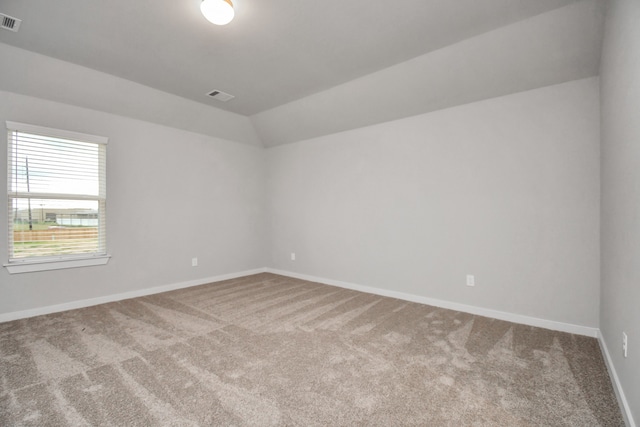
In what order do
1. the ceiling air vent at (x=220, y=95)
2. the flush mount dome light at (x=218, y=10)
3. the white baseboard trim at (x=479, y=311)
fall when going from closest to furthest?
the flush mount dome light at (x=218, y=10)
the white baseboard trim at (x=479, y=311)
the ceiling air vent at (x=220, y=95)

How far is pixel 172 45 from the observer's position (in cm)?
282

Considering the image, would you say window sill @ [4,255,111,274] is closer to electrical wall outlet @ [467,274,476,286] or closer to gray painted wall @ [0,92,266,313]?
gray painted wall @ [0,92,266,313]

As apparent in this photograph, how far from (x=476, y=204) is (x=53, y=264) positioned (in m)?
4.99

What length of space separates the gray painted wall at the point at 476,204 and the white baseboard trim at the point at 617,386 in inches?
21.0

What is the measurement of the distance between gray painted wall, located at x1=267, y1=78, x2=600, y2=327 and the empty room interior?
2 centimetres

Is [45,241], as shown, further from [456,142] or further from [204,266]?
[456,142]

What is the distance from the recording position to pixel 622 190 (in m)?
1.79

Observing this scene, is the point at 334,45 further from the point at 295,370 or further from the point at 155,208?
the point at 155,208

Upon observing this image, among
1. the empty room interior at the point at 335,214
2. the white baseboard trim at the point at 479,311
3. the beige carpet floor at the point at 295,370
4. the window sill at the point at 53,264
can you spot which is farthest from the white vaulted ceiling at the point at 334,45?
the beige carpet floor at the point at 295,370

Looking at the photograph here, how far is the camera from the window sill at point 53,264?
3146 mm

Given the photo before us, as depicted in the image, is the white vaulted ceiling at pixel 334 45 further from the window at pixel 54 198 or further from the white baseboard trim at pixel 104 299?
the white baseboard trim at pixel 104 299

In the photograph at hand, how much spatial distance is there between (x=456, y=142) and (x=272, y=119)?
9.53 ft

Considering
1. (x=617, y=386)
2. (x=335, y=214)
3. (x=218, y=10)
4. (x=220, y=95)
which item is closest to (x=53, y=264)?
(x=220, y=95)

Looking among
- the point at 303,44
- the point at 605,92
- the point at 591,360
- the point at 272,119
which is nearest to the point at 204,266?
the point at 272,119
